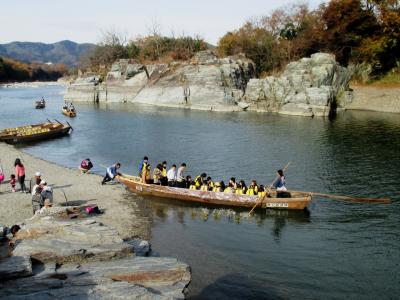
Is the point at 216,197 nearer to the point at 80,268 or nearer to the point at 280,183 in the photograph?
the point at 280,183

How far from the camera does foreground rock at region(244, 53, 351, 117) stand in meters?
68.7

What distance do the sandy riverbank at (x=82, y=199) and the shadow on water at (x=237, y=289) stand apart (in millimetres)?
5960

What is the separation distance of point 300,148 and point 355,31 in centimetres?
4098

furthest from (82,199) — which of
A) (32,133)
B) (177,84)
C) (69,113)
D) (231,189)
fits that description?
(177,84)

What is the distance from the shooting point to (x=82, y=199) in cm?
2712

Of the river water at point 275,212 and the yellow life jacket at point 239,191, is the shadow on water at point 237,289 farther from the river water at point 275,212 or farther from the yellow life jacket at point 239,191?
the yellow life jacket at point 239,191

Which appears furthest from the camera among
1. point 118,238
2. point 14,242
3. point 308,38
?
point 308,38

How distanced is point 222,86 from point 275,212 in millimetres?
55504

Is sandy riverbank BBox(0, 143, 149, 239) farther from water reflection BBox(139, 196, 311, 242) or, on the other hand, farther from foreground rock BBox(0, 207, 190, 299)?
Answer: foreground rock BBox(0, 207, 190, 299)

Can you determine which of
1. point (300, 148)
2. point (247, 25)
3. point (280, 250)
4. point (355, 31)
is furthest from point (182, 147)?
point (247, 25)

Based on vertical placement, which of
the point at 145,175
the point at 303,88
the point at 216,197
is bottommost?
the point at 216,197

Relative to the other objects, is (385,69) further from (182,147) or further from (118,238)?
(118,238)

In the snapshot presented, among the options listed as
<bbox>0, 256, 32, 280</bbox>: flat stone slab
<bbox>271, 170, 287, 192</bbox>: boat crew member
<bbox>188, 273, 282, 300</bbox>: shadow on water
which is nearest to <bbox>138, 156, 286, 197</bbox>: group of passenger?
<bbox>271, 170, 287, 192</bbox>: boat crew member

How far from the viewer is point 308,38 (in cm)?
8219
